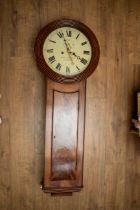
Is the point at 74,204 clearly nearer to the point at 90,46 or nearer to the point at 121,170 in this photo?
the point at 121,170

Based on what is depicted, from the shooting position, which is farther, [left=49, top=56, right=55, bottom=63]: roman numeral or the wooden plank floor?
the wooden plank floor

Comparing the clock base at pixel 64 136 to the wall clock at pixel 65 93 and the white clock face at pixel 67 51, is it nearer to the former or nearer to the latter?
the wall clock at pixel 65 93

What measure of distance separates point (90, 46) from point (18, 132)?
2.77 ft

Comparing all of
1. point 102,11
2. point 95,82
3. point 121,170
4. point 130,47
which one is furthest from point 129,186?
point 102,11

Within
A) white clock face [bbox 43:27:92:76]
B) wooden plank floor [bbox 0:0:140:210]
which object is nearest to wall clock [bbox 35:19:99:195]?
white clock face [bbox 43:27:92:76]

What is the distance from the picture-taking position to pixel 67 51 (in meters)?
1.92

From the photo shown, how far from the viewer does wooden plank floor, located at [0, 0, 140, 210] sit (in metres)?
2.01

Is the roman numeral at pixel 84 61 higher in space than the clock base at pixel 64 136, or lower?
higher

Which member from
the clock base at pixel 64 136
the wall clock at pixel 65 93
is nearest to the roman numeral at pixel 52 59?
the wall clock at pixel 65 93

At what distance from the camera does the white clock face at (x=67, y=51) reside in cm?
190

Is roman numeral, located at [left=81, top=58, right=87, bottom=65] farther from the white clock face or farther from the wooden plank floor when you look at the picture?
the wooden plank floor

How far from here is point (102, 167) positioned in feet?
7.09

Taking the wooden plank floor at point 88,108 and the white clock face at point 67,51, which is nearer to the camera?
the white clock face at point 67,51

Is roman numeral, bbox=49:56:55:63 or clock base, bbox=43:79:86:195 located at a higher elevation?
roman numeral, bbox=49:56:55:63
